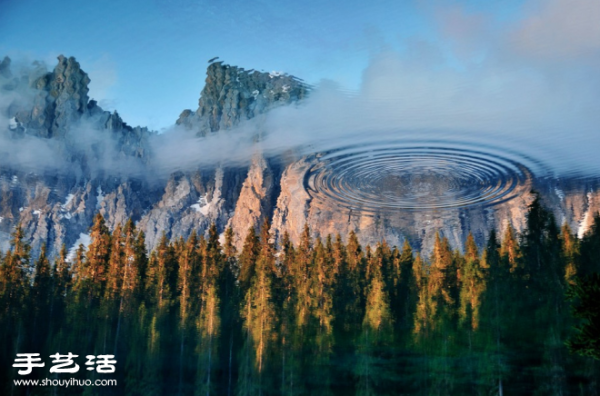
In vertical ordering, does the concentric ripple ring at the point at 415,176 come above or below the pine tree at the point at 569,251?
above

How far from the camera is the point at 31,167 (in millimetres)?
16312

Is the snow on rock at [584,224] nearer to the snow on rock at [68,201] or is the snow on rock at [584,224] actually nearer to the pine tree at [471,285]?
the pine tree at [471,285]

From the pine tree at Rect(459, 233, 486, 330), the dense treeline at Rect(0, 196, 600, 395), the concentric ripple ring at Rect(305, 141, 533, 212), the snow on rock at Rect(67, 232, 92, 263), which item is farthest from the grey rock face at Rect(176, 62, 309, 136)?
the pine tree at Rect(459, 233, 486, 330)

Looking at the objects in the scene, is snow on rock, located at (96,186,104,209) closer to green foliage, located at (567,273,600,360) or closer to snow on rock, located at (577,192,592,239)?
snow on rock, located at (577,192,592,239)

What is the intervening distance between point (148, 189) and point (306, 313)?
18.1ft

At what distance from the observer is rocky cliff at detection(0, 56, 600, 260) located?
1413cm

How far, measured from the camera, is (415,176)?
1316 cm

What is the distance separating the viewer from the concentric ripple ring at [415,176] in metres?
12.4

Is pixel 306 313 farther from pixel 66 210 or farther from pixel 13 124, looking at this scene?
pixel 13 124

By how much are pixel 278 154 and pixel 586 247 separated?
811cm

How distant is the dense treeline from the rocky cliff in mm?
441

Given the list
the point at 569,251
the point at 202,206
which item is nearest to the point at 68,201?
the point at 202,206

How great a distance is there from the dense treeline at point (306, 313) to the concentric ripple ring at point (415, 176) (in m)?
1.51

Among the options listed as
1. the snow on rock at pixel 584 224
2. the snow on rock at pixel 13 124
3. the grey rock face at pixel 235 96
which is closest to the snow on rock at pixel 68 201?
the snow on rock at pixel 13 124
